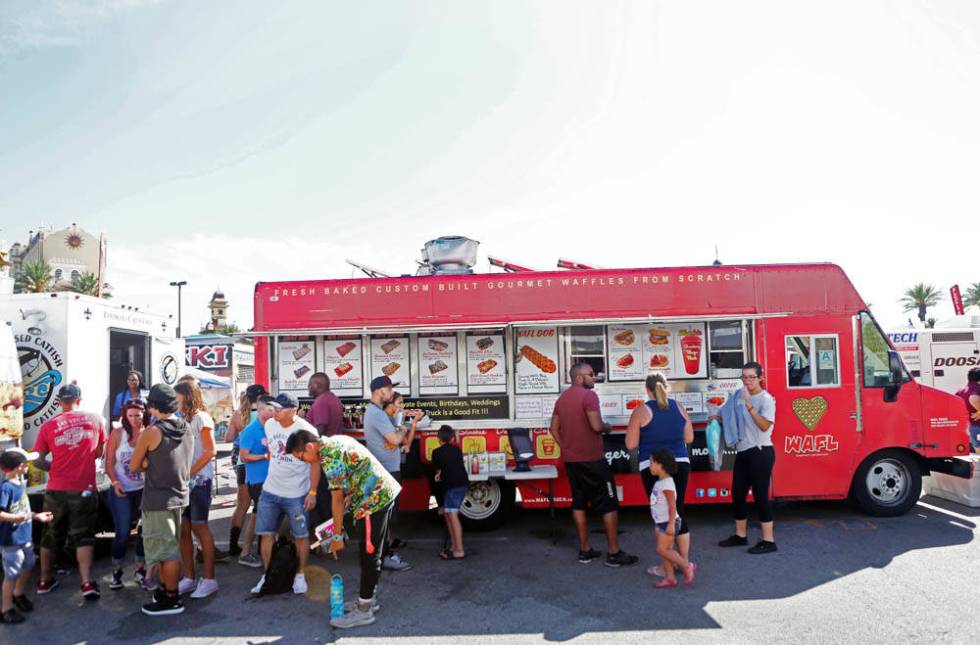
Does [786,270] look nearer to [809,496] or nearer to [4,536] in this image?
[809,496]

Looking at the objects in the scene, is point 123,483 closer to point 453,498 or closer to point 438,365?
point 453,498

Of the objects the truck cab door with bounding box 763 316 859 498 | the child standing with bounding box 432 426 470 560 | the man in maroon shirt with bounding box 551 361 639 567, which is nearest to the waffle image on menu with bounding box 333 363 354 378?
the child standing with bounding box 432 426 470 560

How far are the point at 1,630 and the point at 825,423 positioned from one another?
8.03 m

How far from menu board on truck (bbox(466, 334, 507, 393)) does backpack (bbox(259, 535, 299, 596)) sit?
2707 mm

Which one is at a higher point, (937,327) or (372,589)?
(937,327)

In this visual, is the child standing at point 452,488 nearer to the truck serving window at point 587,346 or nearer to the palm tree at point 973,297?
the truck serving window at point 587,346

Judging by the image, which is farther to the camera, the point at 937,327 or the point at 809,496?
the point at 937,327

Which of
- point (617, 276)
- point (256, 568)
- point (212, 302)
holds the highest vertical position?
point (212, 302)

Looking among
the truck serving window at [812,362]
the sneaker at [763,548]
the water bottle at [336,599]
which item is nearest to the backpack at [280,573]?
the water bottle at [336,599]

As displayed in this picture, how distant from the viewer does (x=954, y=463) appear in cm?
709

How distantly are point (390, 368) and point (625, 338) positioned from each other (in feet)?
9.26

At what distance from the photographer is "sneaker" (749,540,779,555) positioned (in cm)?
588

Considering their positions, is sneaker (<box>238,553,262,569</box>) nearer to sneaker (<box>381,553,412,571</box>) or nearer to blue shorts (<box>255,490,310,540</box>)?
blue shorts (<box>255,490,310,540</box>)

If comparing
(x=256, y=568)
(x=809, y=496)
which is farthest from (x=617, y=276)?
(x=256, y=568)
